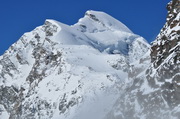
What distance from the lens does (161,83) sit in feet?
261

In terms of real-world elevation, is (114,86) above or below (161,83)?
above

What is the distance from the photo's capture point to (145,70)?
89.0 metres

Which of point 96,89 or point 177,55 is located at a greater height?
point 96,89

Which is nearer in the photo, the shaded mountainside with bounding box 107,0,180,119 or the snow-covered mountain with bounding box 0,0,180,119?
the shaded mountainside with bounding box 107,0,180,119

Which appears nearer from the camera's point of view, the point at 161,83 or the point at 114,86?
the point at 161,83

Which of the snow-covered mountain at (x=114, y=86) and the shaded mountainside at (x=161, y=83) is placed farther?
the snow-covered mountain at (x=114, y=86)

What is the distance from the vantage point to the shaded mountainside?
76438 millimetres

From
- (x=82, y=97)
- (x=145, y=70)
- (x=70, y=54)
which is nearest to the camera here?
(x=145, y=70)

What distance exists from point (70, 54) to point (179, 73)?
405 feet

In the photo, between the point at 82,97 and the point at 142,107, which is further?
the point at 82,97

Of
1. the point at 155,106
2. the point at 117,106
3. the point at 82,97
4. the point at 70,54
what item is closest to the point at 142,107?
the point at 155,106

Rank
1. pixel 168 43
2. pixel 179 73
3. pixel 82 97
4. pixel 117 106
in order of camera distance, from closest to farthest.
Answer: pixel 179 73
pixel 168 43
pixel 117 106
pixel 82 97

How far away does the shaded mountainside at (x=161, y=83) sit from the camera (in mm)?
76438

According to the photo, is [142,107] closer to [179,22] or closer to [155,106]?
[155,106]
